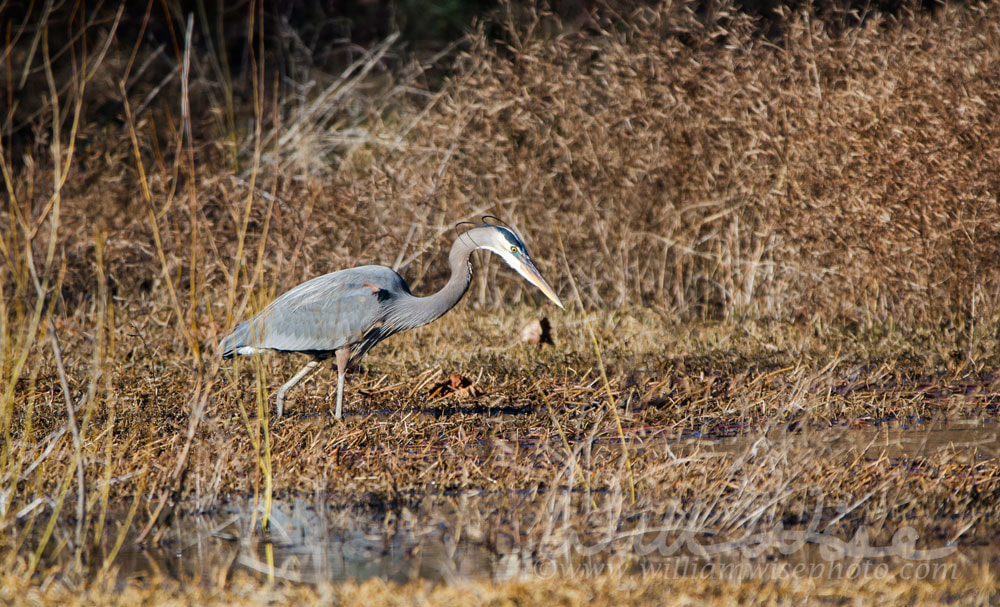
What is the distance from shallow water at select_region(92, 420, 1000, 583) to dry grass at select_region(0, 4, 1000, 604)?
83 millimetres

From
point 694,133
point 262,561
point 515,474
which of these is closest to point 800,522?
point 515,474

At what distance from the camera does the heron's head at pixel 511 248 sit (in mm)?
6109

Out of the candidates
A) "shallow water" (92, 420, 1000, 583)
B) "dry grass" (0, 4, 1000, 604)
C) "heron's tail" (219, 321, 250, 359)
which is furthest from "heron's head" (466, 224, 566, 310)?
"shallow water" (92, 420, 1000, 583)

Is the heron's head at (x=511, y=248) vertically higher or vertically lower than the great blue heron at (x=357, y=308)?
higher

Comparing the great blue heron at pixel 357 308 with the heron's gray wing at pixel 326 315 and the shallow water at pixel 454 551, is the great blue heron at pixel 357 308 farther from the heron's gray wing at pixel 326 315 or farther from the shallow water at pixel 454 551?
the shallow water at pixel 454 551

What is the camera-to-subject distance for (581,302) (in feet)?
19.1

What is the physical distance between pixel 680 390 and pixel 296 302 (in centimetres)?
217

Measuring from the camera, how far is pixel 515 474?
4.48 m

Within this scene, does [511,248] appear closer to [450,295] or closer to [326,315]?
[450,295]

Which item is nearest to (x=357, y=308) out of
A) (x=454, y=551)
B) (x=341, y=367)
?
(x=341, y=367)

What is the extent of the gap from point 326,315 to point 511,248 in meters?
1.06

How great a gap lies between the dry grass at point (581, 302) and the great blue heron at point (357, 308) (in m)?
0.28

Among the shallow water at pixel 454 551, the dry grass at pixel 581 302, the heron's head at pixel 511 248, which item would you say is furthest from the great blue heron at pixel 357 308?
the shallow water at pixel 454 551

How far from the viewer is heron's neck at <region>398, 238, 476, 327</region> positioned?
612 cm
